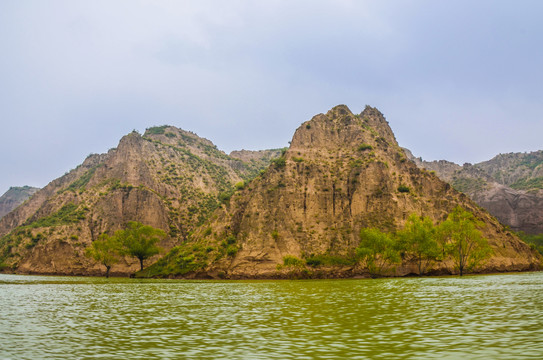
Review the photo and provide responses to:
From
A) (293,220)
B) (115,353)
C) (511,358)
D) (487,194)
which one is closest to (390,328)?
(511,358)

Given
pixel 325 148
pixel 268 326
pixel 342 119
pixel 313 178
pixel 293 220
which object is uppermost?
pixel 342 119

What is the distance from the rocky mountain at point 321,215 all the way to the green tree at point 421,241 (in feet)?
21.7

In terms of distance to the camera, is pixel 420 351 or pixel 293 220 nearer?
pixel 420 351

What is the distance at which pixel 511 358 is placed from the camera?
1257 centimetres

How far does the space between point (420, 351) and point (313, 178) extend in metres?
109

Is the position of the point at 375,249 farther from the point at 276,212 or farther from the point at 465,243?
the point at 276,212

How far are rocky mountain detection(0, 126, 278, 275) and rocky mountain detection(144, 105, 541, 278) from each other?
63.1ft

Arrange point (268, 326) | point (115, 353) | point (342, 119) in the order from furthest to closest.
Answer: point (342, 119) < point (268, 326) < point (115, 353)

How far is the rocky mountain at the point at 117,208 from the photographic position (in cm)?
13100

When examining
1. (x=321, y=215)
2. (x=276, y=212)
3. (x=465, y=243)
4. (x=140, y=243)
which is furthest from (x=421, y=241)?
(x=140, y=243)

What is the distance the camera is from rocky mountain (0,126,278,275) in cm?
13100

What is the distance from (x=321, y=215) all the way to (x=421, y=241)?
32.1 m

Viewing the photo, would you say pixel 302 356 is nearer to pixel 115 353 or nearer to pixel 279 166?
pixel 115 353

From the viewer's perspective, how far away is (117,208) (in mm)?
146750
